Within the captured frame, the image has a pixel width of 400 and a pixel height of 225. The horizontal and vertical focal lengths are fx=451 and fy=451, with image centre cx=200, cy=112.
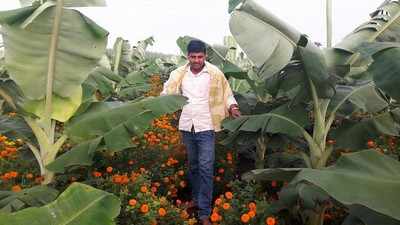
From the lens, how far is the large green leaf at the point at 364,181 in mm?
2191

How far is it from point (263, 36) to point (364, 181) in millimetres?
1528

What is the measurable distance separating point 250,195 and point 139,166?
4.56 feet

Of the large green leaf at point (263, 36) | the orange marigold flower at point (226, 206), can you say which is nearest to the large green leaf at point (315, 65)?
the large green leaf at point (263, 36)

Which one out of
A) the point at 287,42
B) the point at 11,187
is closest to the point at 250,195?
the point at 287,42

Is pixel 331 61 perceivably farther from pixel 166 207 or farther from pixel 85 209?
pixel 85 209

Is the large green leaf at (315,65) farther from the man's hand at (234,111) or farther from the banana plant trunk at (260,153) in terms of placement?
the banana plant trunk at (260,153)

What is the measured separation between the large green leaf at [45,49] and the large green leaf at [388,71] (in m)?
1.91

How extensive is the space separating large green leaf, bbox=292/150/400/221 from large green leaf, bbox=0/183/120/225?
102 cm

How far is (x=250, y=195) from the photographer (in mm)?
3828

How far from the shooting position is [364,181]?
2.30 meters

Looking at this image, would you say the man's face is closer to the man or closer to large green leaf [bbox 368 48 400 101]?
the man

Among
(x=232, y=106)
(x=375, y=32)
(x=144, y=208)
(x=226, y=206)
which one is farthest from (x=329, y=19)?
(x=144, y=208)

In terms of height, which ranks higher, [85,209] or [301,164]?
[85,209]

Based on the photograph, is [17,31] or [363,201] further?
[17,31]
